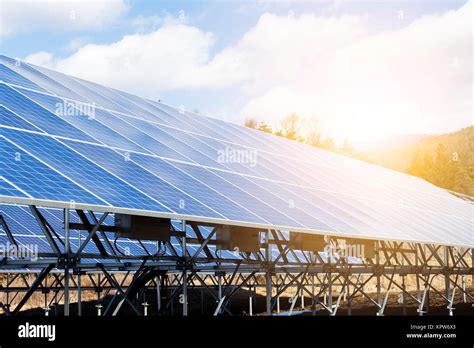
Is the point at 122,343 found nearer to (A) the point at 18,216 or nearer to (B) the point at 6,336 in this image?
(B) the point at 6,336

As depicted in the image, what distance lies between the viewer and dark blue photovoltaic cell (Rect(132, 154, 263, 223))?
17406 mm

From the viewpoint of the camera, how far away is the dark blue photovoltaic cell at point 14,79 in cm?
1960

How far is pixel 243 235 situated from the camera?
75.5ft

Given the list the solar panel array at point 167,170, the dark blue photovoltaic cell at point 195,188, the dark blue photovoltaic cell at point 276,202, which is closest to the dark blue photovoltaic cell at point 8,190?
the solar panel array at point 167,170

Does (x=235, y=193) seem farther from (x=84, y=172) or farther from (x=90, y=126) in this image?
(x=84, y=172)

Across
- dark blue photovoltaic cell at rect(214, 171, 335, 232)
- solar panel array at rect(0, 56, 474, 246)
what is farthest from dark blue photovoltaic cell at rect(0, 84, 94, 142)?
dark blue photovoltaic cell at rect(214, 171, 335, 232)

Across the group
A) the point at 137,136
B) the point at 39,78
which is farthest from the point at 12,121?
the point at 39,78

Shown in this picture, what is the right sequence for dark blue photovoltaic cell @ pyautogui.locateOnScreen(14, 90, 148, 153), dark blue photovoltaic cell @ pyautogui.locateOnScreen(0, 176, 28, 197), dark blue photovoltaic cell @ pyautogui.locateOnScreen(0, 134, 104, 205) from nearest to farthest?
dark blue photovoltaic cell @ pyautogui.locateOnScreen(0, 176, 28, 197) → dark blue photovoltaic cell @ pyautogui.locateOnScreen(0, 134, 104, 205) → dark blue photovoltaic cell @ pyautogui.locateOnScreen(14, 90, 148, 153)

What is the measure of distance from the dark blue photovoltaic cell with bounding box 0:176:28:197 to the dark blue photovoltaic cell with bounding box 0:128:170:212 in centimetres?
208

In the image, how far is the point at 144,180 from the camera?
16.6 meters

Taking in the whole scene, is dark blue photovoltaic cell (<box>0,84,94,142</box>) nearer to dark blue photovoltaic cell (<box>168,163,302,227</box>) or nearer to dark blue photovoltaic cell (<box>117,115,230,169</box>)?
dark blue photovoltaic cell (<box>168,163,302,227</box>)

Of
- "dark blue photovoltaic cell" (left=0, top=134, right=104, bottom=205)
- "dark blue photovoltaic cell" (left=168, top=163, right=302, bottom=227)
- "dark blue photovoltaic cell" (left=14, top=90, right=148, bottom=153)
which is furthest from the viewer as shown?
"dark blue photovoltaic cell" (left=168, top=163, right=302, bottom=227)

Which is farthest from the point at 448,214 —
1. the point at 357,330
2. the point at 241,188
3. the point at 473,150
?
the point at 473,150

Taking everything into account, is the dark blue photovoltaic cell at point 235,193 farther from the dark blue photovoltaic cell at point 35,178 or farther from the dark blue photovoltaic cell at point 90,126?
the dark blue photovoltaic cell at point 35,178
